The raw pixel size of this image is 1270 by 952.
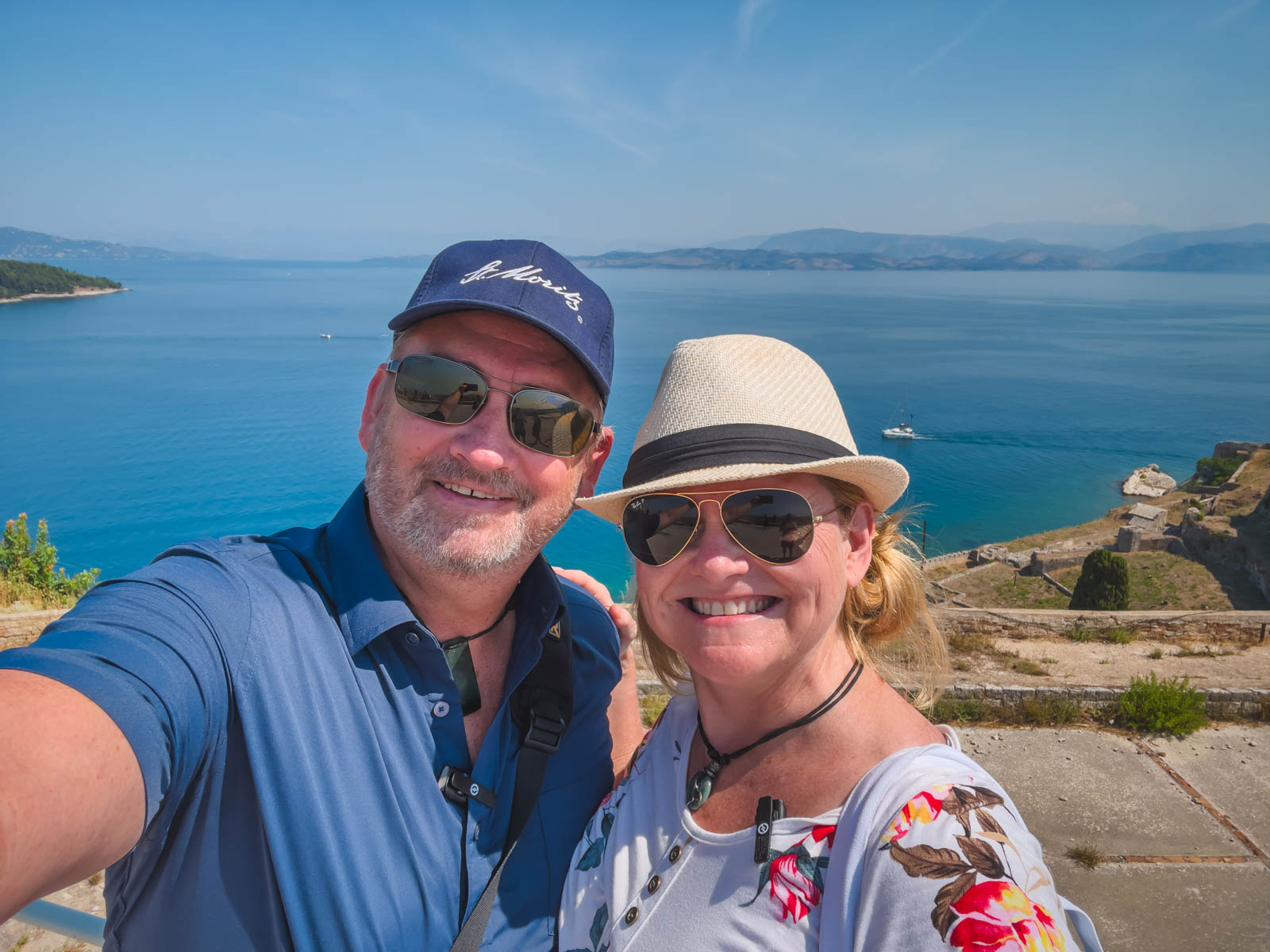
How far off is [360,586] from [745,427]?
1.05 m

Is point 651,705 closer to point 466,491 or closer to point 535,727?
point 535,727

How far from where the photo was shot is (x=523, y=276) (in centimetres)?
209

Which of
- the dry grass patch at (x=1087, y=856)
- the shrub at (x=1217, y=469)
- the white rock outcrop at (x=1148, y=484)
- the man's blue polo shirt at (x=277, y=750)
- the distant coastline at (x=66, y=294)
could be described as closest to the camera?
the man's blue polo shirt at (x=277, y=750)

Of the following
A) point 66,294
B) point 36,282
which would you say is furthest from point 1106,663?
point 66,294

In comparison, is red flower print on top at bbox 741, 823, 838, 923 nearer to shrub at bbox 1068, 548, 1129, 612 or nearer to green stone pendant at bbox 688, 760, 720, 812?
green stone pendant at bbox 688, 760, 720, 812

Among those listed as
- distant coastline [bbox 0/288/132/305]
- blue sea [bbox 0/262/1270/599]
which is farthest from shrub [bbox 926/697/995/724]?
distant coastline [bbox 0/288/132/305]

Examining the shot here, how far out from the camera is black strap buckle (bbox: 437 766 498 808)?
181 centimetres

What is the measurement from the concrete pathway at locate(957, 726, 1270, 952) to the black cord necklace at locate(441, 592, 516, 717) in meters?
3.92

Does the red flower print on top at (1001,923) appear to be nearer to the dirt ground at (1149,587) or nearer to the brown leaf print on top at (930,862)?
the brown leaf print on top at (930,862)

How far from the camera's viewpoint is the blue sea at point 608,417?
4597 centimetres

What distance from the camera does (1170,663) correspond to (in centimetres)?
791

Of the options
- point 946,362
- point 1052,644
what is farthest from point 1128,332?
point 1052,644

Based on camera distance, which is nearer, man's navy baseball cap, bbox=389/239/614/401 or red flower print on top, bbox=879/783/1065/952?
red flower print on top, bbox=879/783/1065/952

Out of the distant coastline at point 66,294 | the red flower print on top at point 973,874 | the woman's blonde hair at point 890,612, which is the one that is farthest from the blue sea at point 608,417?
the red flower print on top at point 973,874
